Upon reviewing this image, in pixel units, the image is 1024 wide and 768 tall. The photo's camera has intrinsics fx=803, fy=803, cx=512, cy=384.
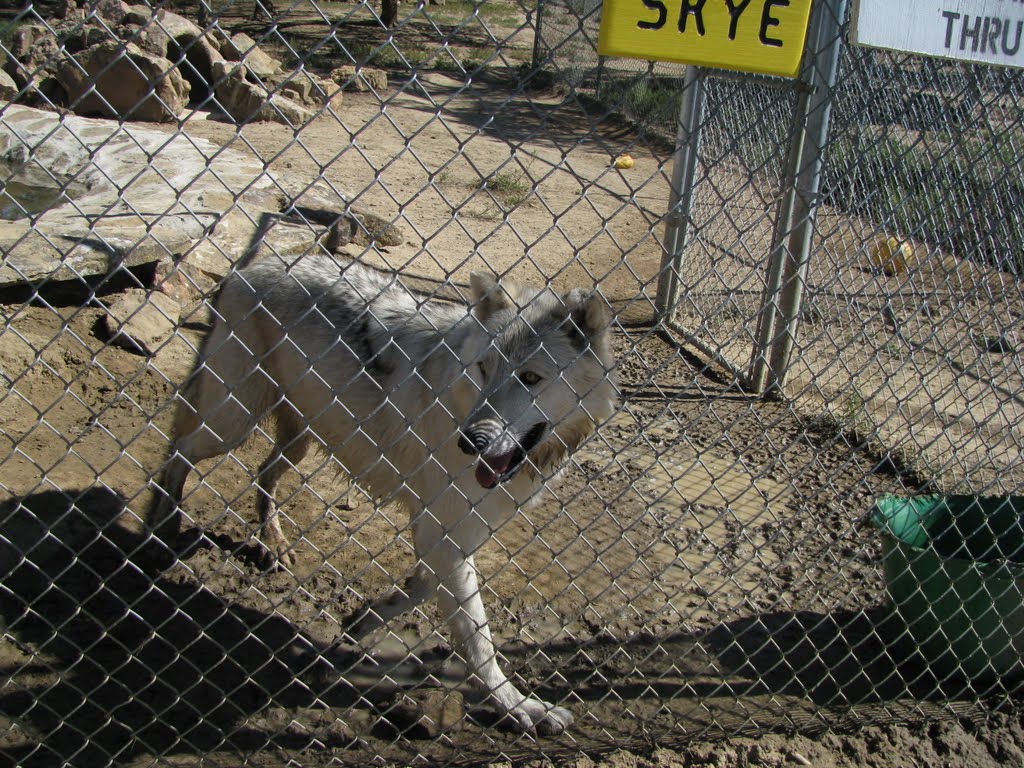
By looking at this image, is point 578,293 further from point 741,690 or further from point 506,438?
point 741,690

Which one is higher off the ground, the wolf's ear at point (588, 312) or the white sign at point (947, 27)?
the white sign at point (947, 27)

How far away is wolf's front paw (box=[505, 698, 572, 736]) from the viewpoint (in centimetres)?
292

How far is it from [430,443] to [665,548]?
61.9 inches

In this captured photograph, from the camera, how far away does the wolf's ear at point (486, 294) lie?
302 centimetres

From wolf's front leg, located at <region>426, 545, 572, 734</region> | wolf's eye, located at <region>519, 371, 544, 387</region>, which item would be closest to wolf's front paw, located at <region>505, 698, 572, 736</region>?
wolf's front leg, located at <region>426, 545, 572, 734</region>

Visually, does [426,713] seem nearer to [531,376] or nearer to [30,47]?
[531,376]

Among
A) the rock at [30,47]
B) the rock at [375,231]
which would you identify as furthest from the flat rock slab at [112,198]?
the rock at [30,47]

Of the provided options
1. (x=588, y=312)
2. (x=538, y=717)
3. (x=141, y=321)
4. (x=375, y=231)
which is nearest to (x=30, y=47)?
(x=375, y=231)

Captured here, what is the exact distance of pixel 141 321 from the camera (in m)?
5.22

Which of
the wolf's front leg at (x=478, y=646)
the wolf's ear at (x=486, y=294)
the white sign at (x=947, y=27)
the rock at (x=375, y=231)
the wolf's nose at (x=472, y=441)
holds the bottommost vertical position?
the rock at (x=375, y=231)

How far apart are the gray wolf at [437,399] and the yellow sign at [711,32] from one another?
0.87 metres

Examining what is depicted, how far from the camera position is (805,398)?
5.64 metres

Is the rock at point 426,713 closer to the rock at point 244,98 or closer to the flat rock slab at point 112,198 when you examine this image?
the flat rock slab at point 112,198

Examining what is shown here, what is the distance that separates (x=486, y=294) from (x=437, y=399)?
0.64 metres
